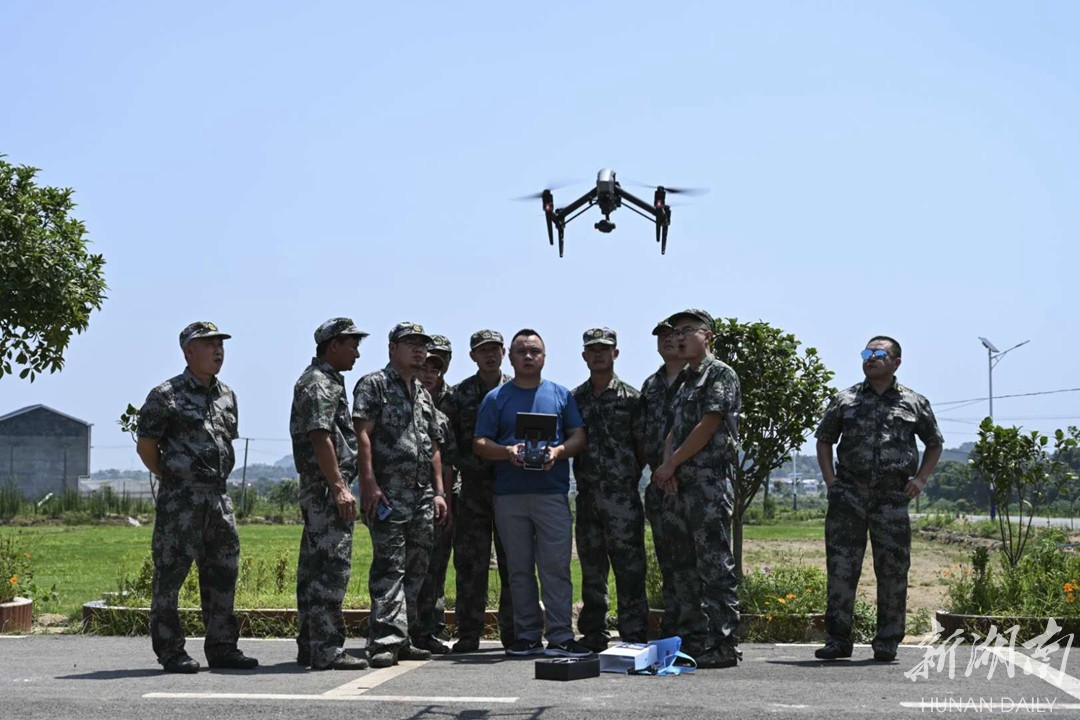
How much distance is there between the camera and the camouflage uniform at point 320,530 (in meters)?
7.93

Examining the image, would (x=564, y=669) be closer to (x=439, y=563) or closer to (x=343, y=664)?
(x=343, y=664)

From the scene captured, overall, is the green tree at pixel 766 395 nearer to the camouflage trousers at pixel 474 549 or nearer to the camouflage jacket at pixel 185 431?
the camouflage trousers at pixel 474 549

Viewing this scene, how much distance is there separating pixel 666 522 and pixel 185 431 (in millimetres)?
2991

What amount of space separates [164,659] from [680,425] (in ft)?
11.0

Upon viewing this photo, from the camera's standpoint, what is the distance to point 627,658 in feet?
24.8

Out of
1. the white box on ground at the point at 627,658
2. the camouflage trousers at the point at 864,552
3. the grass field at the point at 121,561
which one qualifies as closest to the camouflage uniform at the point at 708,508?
the white box on ground at the point at 627,658

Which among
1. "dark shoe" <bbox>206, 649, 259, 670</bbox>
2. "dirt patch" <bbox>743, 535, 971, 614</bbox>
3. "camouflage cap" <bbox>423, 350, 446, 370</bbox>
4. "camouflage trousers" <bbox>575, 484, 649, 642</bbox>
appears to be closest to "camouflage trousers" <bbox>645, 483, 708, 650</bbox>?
"camouflage trousers" <bbox>575, 484, 649, 642</bbox>

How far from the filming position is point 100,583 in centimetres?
1898

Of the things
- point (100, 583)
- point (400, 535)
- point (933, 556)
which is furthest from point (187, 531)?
point (933, 556)

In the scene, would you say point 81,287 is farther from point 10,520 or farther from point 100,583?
point 10,520

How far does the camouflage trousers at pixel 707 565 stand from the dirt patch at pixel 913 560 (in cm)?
390

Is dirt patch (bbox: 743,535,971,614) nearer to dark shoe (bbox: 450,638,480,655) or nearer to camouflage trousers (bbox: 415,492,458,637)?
dark shoe (bbox: 450,638,480,655)

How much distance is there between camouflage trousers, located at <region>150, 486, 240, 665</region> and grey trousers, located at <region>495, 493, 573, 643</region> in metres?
1.73

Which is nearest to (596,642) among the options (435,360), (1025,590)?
(435,360)
